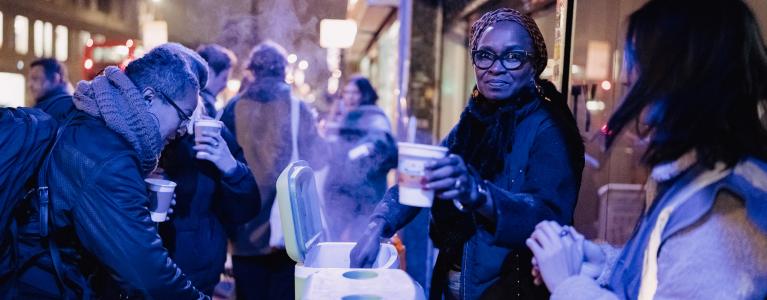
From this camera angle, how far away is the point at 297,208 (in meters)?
2.20

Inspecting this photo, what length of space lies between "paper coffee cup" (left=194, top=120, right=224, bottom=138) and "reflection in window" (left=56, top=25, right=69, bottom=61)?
→ 8544mm

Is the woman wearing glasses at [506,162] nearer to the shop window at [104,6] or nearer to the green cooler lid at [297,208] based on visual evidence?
the green cooler lid at [297,208]

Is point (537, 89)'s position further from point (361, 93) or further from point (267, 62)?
point (361, 93)

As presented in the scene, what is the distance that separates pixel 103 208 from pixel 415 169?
1.01m

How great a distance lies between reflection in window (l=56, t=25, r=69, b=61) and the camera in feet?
33.5

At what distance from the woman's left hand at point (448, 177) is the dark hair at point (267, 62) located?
281cm

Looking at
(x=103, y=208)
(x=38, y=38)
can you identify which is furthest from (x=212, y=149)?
(x=38, y=38)

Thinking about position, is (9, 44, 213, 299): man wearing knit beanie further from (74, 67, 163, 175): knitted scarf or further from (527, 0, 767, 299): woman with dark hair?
(527, 0, 767, 299): woman with dark hair

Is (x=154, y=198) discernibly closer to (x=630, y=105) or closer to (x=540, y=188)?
(x=540, y=188)

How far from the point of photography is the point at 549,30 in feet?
14.2

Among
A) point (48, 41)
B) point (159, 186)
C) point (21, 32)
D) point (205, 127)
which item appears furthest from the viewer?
point (48, 41)

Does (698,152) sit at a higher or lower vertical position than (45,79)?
lower

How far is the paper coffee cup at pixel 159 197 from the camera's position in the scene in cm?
227

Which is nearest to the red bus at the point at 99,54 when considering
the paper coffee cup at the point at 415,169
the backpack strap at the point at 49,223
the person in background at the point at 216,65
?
the person in background at the point at 216,65
